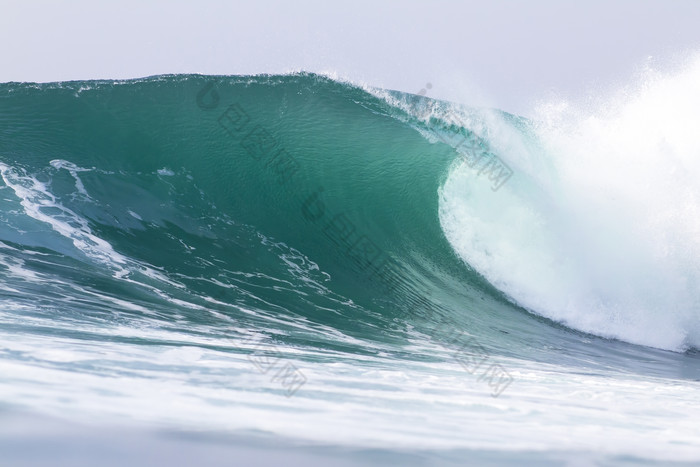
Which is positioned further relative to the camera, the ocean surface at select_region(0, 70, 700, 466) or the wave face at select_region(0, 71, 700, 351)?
the wave face at select_region(0, 71, 700, 351)

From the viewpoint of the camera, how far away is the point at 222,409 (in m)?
2.65

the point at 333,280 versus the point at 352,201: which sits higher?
the point at 352,201

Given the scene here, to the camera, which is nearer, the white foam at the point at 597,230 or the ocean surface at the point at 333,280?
the ocean surface at the point at 333,280

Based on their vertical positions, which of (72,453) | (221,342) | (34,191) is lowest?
(72,453)

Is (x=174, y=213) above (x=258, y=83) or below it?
below

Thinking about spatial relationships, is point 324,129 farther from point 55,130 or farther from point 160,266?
point 160,266

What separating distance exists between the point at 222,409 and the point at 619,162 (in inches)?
322

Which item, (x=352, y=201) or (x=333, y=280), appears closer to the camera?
(x=333, y=280)

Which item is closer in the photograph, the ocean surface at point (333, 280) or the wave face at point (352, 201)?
the ocean surface at point (333, 280)

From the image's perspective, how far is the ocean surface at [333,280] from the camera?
255cm

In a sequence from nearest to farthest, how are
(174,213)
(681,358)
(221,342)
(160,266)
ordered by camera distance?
(221,342) → (160,266) → (681,358) → (174,213)

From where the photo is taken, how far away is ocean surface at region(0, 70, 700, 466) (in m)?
2.55

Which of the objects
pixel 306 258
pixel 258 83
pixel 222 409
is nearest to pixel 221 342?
pixel 222 409

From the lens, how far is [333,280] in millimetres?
6723
